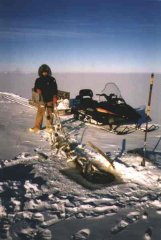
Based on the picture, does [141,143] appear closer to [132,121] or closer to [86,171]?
[132,121]

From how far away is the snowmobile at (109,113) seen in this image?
9.81 meters

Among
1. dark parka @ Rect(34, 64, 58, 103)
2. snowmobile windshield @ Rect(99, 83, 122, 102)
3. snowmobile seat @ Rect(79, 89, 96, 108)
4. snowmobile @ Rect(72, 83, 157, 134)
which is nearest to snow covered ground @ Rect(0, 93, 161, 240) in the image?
dark parka @ Rect(34, 64, 58, 103)

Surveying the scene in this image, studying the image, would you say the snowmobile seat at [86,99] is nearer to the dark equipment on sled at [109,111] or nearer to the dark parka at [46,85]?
the dark equipment on sled at [109,111]

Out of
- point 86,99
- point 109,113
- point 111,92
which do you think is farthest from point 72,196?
point 111,92

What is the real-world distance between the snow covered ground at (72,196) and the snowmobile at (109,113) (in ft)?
5.61

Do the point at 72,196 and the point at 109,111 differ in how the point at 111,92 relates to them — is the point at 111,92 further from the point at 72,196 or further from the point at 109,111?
the point at 72,196

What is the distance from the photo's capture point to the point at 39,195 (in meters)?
5.10

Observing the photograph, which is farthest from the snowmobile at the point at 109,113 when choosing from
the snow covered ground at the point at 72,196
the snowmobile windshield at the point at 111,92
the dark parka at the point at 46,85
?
the dark parka at the point at 46,85

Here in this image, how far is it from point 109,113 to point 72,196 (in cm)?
500

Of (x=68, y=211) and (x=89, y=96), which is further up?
(x=89, y=96)

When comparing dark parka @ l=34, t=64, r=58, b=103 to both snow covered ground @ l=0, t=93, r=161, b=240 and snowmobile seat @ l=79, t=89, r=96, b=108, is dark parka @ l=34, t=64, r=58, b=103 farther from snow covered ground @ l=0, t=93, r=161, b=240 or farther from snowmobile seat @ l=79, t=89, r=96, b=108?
snowmobile seat @ l=79, t=89, r=96, b=108

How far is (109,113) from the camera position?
386 inches

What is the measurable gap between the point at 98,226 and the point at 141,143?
459cm

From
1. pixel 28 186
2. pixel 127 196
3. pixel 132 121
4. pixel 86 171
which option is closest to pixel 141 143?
pixel 132 121
